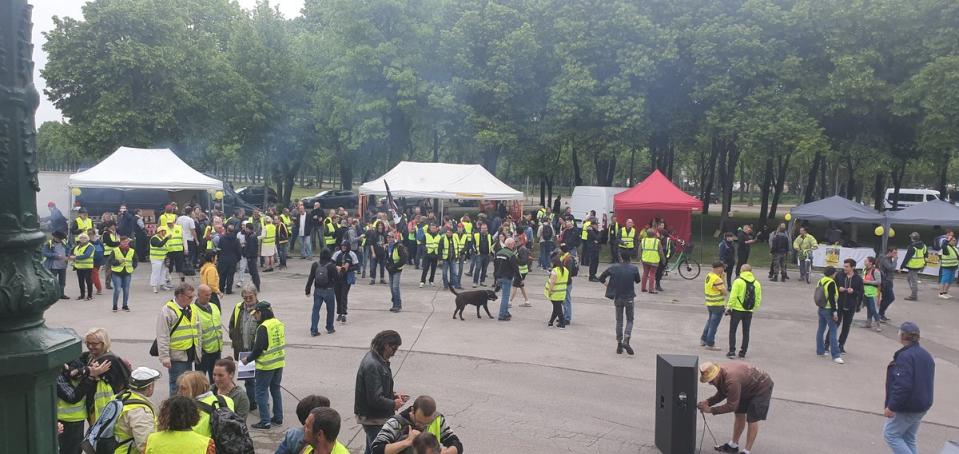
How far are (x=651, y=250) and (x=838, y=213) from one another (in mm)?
8934

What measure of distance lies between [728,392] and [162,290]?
46.0 ft

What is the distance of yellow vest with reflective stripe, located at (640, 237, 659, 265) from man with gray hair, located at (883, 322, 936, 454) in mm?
10458

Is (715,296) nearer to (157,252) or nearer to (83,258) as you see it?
(157,252)

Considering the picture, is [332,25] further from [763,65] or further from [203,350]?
[203,350]

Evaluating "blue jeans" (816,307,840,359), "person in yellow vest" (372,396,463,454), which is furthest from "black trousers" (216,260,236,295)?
"blue jeans" (816,307,840,359)

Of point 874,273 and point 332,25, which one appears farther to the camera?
point 332,25

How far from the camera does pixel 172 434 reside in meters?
4.32

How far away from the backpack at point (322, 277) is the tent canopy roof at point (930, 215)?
18716mm

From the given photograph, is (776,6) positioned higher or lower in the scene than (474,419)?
higher

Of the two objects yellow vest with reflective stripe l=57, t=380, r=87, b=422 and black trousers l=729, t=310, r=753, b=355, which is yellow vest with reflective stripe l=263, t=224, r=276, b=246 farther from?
yellow vest with reflective stripe l=57, t=380, r=87, b=422

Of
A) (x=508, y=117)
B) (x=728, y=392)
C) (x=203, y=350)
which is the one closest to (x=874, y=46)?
(x=508, y=117)

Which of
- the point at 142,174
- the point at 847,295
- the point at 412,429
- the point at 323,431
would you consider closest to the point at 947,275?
the point at 847,295

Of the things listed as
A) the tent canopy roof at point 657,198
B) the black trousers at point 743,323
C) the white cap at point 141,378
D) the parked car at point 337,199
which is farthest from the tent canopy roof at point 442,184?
the white cap at point 141,378

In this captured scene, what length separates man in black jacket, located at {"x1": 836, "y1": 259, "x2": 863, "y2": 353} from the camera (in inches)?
480
